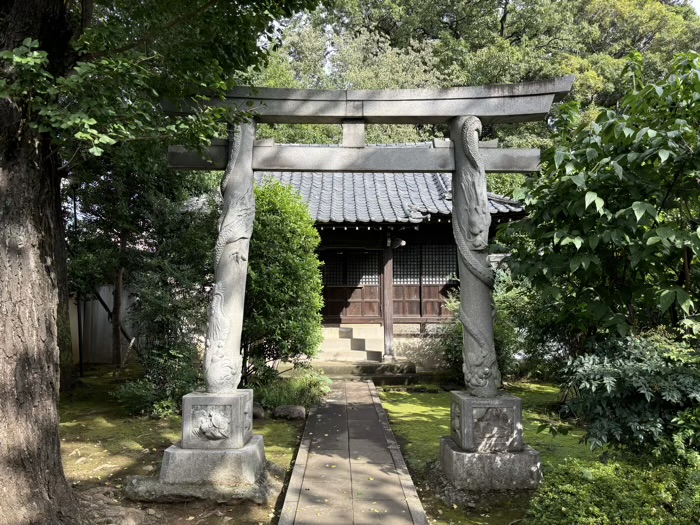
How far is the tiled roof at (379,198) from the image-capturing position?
11.8m

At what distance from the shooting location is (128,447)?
6.52 metres

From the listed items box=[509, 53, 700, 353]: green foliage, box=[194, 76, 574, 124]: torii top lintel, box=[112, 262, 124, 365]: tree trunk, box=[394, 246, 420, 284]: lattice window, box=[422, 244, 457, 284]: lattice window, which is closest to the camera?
box=[509, 53, 700, 353]: green foliage

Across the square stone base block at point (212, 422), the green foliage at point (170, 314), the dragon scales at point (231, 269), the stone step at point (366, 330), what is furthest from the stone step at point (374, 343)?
the square stone base block at point (212, 422)

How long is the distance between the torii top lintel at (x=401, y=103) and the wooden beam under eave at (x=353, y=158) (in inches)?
14.7

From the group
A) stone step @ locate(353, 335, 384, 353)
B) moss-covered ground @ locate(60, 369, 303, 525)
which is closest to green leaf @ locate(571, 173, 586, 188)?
moss-covered ground @ locate(60, 369, 303, 525)

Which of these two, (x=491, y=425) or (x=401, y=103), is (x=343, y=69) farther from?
(x=491, y=425)

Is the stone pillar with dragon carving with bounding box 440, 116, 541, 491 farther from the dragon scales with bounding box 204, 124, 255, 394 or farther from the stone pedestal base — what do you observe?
the dragon scales with bounding box 204, 124, 255, 394

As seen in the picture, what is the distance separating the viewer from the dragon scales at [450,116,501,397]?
520 centimetres

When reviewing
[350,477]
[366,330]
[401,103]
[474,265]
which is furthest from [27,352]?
[366,330]

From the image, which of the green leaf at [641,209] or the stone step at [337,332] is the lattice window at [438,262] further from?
the green leaf at [641,209]

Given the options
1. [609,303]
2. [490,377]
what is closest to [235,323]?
[490,377]

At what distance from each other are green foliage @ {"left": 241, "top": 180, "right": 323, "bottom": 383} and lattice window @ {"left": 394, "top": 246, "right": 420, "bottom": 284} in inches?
182

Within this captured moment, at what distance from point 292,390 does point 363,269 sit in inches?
204

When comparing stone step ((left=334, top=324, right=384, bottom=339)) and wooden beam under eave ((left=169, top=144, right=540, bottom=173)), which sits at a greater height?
wooden beam under eave ((left=169, top=144, right=540, bottom=173))
